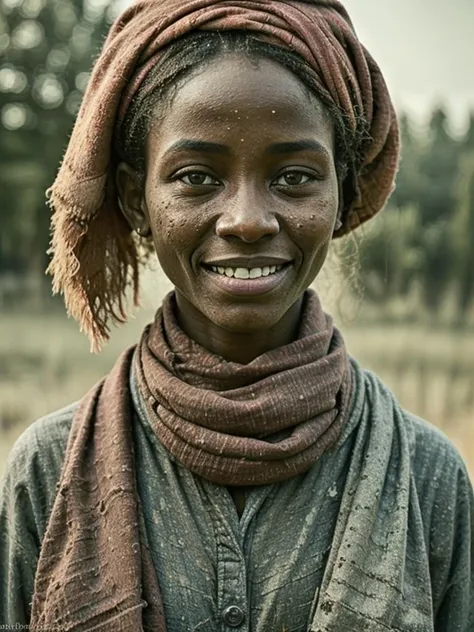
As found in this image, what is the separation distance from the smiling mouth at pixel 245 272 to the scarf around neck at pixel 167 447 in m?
0.22

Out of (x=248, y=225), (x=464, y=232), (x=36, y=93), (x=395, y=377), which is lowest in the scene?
(x=395, y=377)

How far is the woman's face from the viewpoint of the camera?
1.70 metres

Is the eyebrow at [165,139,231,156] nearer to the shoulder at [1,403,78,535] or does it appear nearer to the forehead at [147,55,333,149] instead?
the forehead at [147,55,333,149]

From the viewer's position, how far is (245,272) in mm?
1732

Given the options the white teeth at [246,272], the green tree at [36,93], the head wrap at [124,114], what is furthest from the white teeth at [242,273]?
the green tree at [36,93]

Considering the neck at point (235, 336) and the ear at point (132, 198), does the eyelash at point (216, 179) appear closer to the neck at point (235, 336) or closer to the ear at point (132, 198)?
the ear at point (132, 198)

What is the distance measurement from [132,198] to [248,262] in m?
A: 0.42

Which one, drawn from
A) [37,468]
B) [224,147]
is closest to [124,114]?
[224,147]

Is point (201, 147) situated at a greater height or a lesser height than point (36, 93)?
lesser

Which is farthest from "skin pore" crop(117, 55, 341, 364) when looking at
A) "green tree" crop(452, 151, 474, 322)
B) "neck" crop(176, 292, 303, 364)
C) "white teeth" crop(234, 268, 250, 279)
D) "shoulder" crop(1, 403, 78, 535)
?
"green tree" crop(452, 151, 474, 322)

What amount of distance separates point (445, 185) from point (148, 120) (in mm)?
9301

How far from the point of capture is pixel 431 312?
30.6ft

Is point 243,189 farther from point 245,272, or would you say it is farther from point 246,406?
point 246,406

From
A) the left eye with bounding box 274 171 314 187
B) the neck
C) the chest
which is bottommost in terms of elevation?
the chest
